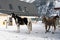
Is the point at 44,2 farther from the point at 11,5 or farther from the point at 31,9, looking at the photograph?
the point at 11,5

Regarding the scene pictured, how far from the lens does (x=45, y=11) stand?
72.2 metres

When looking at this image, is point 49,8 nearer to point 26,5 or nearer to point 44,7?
point 44,7

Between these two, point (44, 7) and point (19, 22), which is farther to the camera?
point (44, 7)

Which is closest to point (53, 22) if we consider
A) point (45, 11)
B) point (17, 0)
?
point (17, 0)

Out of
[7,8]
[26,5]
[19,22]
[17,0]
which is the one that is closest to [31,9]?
[26,5]

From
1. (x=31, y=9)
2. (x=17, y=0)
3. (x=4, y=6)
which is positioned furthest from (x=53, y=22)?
(x=31, y=9)

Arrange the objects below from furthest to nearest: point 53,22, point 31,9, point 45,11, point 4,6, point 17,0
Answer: point 45,11
point 31,9
point 17,0
point 4,6
point 53,22

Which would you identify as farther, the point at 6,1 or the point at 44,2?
the point at 44,2

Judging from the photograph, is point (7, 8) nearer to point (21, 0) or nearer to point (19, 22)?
point (21, 0)

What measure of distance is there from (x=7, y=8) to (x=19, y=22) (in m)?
37.0

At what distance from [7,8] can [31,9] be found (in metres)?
11.4

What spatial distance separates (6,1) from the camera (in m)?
54.4

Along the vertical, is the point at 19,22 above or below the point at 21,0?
below

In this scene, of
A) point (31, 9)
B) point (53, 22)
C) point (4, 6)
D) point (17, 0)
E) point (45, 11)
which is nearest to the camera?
point (53, 22)
